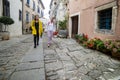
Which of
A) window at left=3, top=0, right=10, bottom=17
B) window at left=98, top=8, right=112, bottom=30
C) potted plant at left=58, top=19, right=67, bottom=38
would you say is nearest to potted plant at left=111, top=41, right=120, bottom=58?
window at left=98, top=8, right=112, bottom=30

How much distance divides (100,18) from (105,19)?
433 millimetres

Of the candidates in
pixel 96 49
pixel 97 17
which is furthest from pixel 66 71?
pixel 97 17

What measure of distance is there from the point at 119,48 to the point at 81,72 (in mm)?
1857

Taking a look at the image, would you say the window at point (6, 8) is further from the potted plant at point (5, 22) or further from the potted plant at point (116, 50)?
the potted plant at point (116, 50)

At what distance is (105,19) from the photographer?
22.8 ft

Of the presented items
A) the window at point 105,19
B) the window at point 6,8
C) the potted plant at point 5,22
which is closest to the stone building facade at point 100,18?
the window at point 105,19

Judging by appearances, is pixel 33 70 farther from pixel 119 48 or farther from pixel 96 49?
pixel 96 49

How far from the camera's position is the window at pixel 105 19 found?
657cm

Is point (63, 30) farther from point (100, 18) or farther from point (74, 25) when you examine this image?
point (100, 18)

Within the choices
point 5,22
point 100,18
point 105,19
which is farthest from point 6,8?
point 105,19

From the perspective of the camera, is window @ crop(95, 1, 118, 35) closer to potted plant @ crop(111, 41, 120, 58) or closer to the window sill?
the window sill

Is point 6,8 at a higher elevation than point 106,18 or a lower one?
higher

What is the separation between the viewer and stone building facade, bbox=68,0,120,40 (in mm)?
5775

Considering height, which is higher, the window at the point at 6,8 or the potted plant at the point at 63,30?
the window at the point at 6,8
